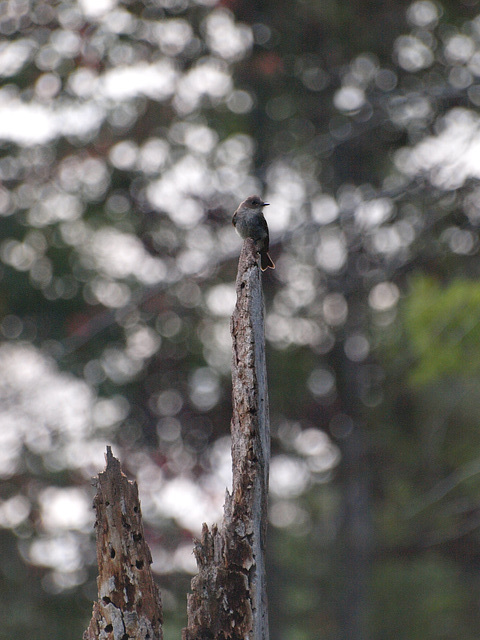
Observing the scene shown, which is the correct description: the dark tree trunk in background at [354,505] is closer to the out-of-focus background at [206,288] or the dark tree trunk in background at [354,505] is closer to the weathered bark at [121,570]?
the out-of-focus background at [206,288]

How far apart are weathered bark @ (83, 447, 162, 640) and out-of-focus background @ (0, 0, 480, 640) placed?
5.70m

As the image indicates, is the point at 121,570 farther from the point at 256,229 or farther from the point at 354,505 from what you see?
the point at 354,505

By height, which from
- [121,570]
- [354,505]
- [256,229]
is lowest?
[121,570]

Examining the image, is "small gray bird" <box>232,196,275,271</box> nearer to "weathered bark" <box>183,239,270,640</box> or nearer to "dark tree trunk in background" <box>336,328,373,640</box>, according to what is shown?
"weathered bark" <box>183,239,270,640</box>

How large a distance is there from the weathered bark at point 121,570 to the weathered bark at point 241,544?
0.16 meters

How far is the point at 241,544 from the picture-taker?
2834 mm

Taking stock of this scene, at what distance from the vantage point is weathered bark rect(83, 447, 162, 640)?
2.82 m

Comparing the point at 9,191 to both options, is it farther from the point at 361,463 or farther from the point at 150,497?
the point at 361,463

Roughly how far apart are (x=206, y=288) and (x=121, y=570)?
309 inches

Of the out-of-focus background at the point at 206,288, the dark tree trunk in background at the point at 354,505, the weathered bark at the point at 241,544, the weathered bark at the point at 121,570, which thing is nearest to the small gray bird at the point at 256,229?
the weathered bark at the point at 241,544

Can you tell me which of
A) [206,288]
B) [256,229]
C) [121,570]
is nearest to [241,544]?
[121,570]

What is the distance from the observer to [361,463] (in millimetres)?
12062

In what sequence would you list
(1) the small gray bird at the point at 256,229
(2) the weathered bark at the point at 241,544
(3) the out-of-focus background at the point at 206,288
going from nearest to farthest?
1. (2) the weathered bark at the point at 241,544
2. (1) the small gray bird at the point at 256,229
3. (3) the out-of-focus background at the point at 206,288

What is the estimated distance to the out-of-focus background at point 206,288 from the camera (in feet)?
32.8
